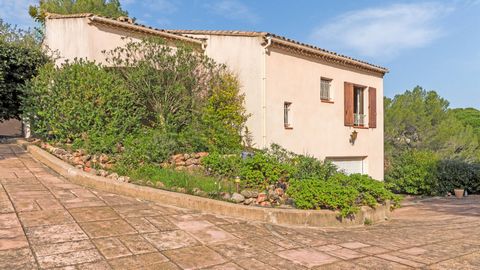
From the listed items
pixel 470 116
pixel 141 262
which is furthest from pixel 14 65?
pixel 470 116

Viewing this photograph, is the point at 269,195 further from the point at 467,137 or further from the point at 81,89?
the point at 467,137

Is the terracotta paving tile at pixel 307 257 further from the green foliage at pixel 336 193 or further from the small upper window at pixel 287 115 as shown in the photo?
the small upper window at pixel 287 115

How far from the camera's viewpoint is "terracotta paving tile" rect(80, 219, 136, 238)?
432 cm

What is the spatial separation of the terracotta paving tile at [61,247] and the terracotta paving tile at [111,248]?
0.32ft

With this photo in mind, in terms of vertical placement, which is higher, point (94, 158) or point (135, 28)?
point (135, 28)

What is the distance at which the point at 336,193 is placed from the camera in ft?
20.5

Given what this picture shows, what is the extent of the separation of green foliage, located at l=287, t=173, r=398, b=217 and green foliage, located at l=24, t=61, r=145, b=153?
4.02 metres

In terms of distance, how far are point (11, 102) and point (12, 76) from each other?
83 cm

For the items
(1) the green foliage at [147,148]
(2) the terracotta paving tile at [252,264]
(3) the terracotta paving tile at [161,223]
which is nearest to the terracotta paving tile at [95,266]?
(3) the terracotta paving tile at [161,223]

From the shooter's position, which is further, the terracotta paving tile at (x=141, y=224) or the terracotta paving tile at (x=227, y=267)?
the terracotta paving tile at (x=141, y=224)

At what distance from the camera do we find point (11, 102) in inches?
460

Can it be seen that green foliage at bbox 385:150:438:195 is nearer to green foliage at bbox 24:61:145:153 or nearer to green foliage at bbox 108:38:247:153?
green foliage at bbox 108:38:247:153

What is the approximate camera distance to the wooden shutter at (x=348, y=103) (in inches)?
542

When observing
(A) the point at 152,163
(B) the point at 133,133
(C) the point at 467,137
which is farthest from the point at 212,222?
(C) the point at 467,137
